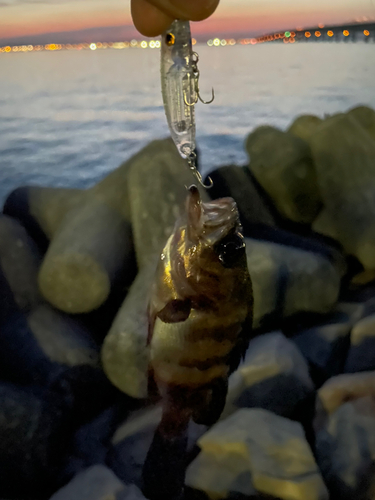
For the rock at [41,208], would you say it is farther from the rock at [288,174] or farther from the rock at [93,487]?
the rock at [93,487]

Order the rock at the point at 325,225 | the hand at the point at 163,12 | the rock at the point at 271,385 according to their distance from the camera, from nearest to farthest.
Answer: the hand at the point at 163,12, the rock at the point at 271,385, the rock at the point at 325,225

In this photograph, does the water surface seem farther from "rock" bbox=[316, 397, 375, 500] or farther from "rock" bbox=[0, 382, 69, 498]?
"rock" bbox=[316, 397, 375, 500]

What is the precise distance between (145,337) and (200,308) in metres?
0.68

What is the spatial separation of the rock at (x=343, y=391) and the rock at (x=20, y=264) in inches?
48.3

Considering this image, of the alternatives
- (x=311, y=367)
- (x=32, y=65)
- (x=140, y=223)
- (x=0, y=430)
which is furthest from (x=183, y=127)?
(x=32, y=65)

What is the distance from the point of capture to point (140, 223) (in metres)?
1.75

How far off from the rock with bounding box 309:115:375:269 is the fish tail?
135 cm

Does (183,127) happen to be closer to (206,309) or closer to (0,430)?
(206,309)

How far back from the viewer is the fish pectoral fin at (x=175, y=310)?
2.83 ft

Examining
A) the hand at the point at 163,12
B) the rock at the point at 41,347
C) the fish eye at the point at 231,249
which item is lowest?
the rock at the point at 41,347

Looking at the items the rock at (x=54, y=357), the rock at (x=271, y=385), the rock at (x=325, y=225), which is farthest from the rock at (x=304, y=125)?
the rock at (x=54, y=357)

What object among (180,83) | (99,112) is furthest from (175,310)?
(99,112)

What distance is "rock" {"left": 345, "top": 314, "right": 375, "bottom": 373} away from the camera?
1.72 m

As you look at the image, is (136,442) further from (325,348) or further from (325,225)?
(325,225)
